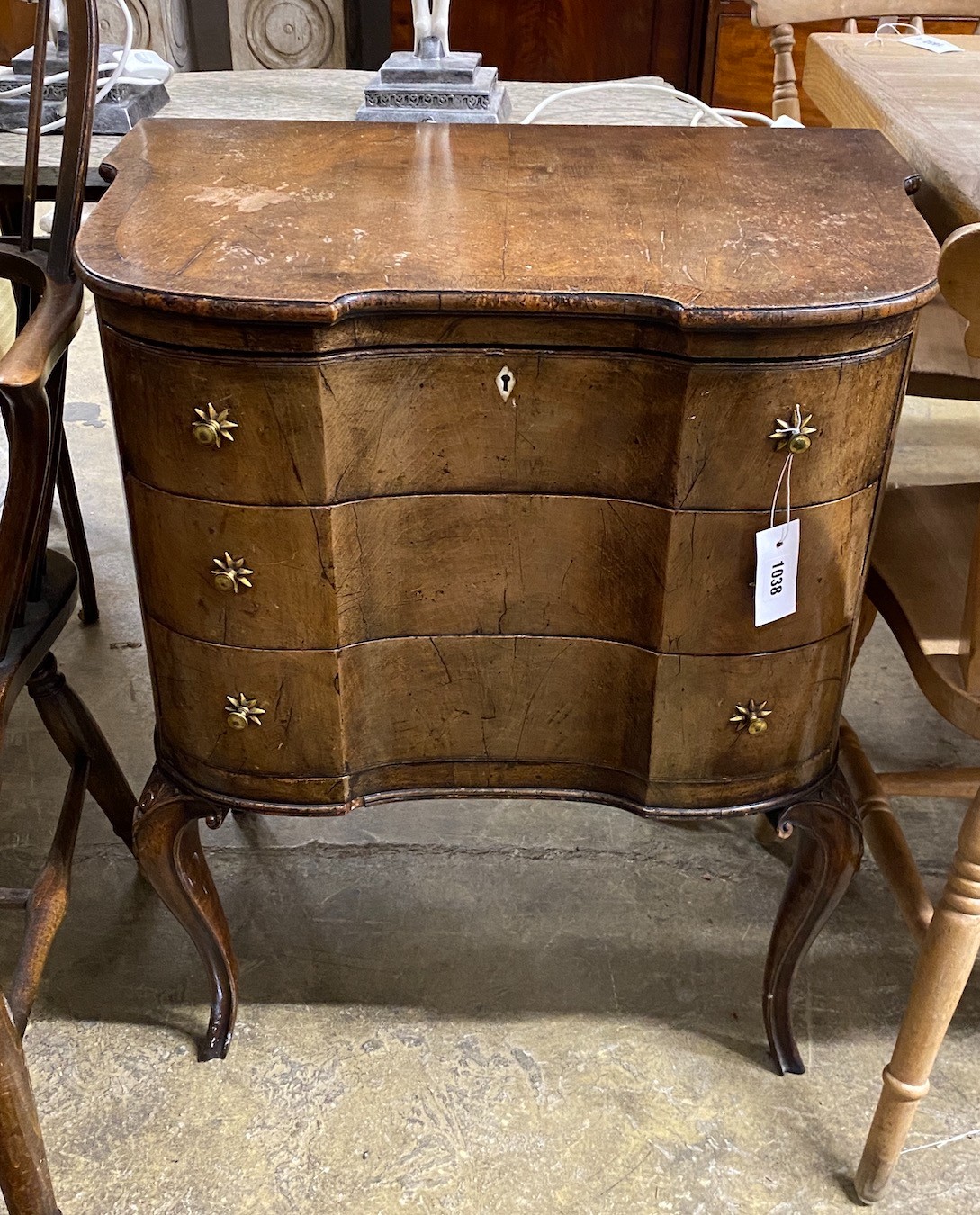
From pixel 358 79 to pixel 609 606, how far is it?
64.2 inches

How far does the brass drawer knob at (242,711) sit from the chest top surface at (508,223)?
0.42 m

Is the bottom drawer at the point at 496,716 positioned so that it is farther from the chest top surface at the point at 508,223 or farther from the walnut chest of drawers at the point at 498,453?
the chest top surface at the point at 508,223

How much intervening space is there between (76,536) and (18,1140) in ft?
3.90

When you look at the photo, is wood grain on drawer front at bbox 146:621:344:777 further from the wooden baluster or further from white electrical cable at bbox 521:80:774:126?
the wooden baluster

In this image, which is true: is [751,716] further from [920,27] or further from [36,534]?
[920,27]

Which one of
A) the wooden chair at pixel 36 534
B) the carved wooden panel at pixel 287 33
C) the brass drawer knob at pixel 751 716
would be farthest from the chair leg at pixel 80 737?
the carved wooden panel at pixel 287 33

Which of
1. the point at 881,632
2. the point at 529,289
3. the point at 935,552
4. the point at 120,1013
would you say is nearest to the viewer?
the point at 529,289

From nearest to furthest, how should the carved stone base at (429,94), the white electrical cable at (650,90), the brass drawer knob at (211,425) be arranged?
the brass drawer knob at (211,425), the carved stone base at (429,94), the white electrical cable at (650,90)

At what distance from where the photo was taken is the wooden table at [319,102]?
82.4 inches

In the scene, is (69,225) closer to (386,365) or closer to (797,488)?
(386,365)

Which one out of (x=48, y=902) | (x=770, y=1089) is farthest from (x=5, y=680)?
(x=770, y=1089)

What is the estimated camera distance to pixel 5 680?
1267 mm

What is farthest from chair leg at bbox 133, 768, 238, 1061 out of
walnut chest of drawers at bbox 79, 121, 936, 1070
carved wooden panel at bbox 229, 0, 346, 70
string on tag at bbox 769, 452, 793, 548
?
carved wooden panel at bbox 229, 0, 346, 70

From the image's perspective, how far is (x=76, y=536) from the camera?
216 centimetres
